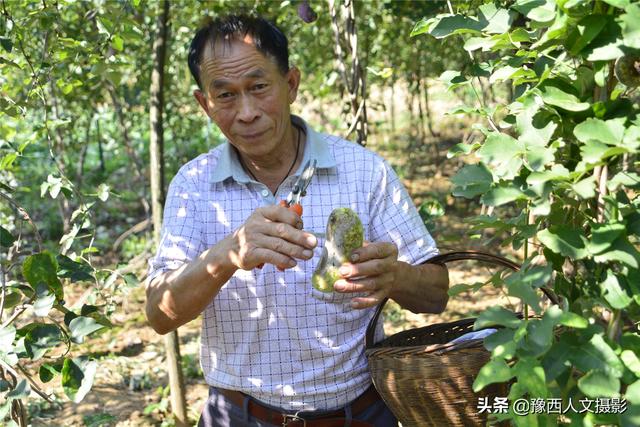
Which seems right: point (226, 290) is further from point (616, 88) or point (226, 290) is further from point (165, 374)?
point (165, 374)

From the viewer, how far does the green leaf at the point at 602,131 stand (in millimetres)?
1176

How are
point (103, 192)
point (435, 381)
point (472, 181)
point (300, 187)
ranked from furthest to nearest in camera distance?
point (103, 192) < point (300, 187) < point (435, 381) < point (472, 181)

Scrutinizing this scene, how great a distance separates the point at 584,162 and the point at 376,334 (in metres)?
1.10

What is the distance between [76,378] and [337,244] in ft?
2.04

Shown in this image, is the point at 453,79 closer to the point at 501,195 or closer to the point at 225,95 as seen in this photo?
the point at 501,195

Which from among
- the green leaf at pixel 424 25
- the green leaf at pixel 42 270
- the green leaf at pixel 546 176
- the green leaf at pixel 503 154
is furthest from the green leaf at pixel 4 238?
the green leaf at pixel 546 176

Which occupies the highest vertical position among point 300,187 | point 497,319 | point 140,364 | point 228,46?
point 228,46

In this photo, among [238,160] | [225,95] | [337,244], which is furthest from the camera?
[238,160]

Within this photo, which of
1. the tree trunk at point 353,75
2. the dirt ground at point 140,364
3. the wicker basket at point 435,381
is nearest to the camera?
the wicker basket at point 435,381

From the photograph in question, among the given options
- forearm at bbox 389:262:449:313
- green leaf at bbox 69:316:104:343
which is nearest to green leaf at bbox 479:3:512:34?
forearm at bbox 389:262:449:313

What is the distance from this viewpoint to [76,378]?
5.16ft

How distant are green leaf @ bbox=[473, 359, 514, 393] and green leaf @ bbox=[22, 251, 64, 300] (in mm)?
928

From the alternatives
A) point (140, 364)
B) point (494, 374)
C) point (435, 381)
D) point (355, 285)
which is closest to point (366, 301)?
point (355, 285)

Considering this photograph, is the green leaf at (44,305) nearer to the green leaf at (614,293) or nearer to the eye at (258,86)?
the eye at (258,86)
